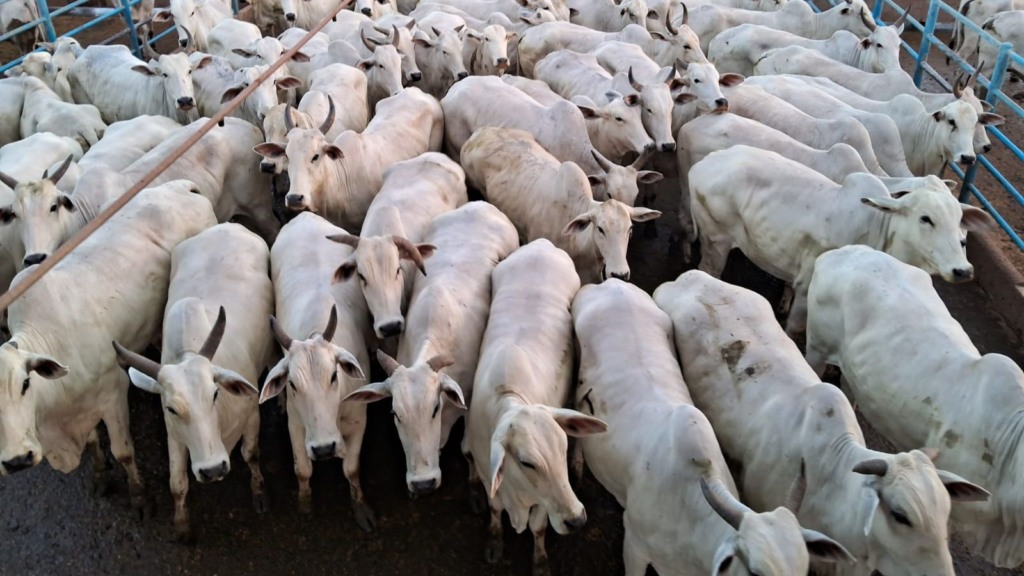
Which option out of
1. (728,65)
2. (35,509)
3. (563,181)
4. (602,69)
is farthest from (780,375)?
(728,65)

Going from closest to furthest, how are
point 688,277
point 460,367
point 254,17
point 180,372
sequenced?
point 180,372
point 460,367
point 688,277
point 254,17

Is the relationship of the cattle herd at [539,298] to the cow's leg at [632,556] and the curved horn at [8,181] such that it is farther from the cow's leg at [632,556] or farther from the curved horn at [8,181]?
the curved horn at [8,181]

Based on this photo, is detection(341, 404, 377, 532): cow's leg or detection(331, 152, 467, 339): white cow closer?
detection(341, 404, 377, 532): cow's leg

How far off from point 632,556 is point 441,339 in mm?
1759

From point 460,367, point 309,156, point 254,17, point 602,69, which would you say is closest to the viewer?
point 460,367

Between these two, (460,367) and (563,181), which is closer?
(460,367)

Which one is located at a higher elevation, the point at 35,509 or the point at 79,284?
the point at 79,284

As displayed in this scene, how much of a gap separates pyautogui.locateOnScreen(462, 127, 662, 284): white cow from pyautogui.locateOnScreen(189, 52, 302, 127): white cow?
7.01ft

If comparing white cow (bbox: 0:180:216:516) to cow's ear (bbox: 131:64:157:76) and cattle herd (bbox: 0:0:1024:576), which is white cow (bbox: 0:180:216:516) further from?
cow's ear (bbox: 131:64:157:76)

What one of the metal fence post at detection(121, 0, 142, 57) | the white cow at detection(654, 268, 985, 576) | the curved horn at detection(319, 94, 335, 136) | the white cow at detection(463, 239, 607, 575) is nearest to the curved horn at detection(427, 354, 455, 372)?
the white cow at detection(463, 239, 607, 575)

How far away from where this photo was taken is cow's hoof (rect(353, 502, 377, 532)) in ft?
18.0

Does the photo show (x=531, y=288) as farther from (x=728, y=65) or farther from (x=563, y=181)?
(x=728, y=65)

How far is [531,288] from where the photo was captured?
579 cm

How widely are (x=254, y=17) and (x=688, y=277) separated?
→ 31.0 feet
